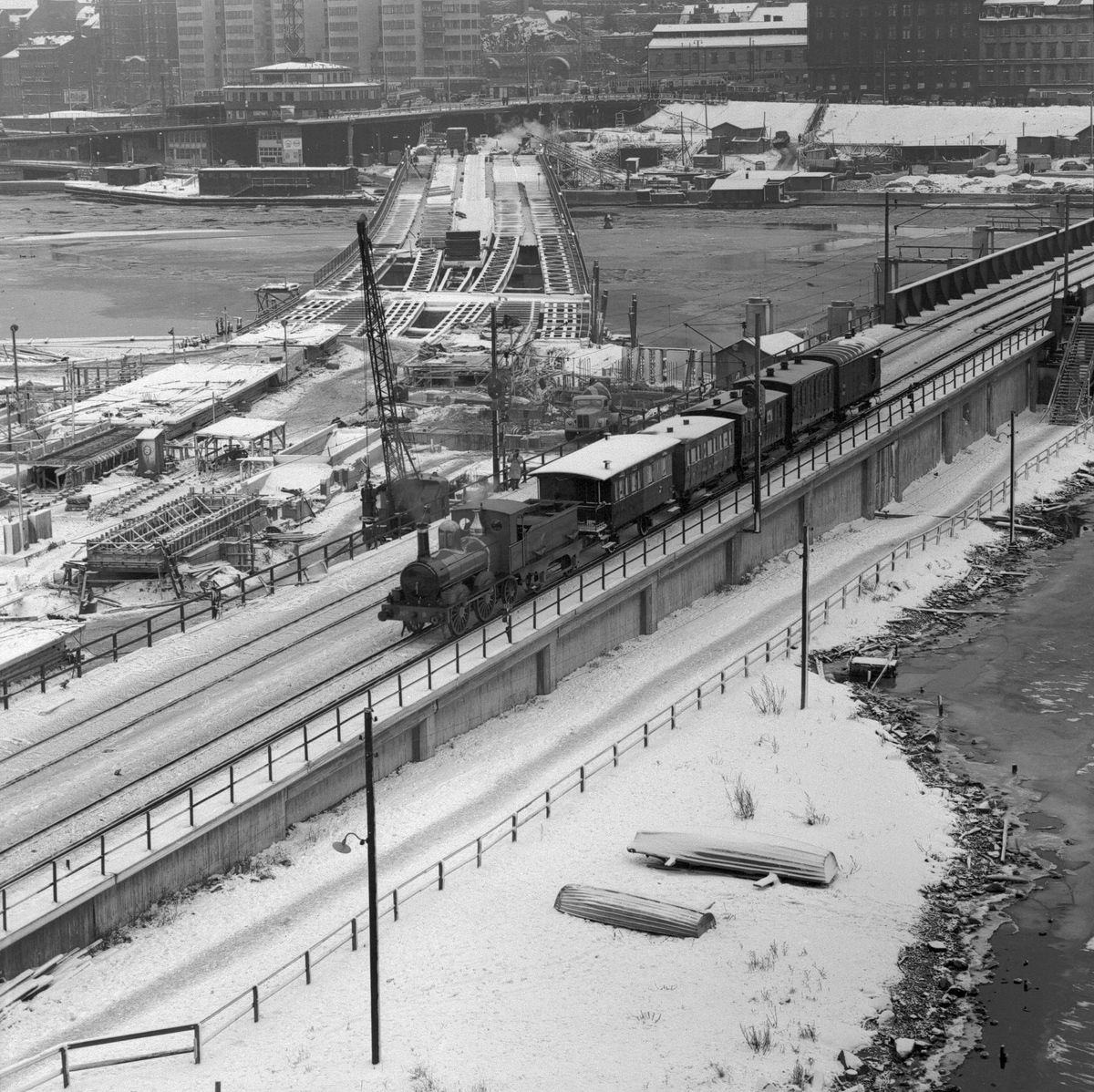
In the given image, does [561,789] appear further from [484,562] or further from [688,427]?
[688,427]

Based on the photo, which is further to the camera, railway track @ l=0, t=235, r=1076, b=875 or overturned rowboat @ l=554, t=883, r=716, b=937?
railway track @ l=0, t=235, r=1076, b=875

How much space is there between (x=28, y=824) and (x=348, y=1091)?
27.5 ft

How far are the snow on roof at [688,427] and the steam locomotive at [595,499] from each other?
0.05 m

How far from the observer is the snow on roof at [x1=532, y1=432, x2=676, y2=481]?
4328 cm

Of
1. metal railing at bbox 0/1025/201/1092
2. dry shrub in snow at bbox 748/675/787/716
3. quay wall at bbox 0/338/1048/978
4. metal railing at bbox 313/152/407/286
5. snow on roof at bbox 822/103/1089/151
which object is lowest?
metal railing at bbox 0/1025/201/1092

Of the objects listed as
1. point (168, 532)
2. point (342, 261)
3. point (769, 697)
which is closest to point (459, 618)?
→ point (769, 697)

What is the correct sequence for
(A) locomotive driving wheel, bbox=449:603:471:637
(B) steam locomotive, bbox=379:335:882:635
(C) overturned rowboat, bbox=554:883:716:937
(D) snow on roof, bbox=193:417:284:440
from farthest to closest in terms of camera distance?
(D) snow on roof, bbox=193:417:284:440, (B) steam locomotive, bbox=379:335:882:635, (A) locomotive driving wheel, bbox=449:603:471:637, (C) overturned rowboat, bbox=554:883:716:937

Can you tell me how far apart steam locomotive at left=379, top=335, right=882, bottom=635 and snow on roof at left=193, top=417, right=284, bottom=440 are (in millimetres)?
18446

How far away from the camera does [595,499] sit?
43.4m

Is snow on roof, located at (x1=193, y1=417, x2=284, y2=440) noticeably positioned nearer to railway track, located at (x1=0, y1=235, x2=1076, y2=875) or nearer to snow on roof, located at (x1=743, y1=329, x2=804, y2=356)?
snow on roof, located at (x1=743, y1=329, x2=804, y2=356)

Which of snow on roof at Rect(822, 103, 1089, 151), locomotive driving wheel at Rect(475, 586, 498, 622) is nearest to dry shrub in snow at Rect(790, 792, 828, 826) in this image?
locomotive driving wheel at Rect(475, 586, 498, 622)

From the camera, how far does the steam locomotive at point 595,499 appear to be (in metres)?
38.3

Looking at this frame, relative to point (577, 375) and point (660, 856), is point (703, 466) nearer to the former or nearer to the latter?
point (660, 856)

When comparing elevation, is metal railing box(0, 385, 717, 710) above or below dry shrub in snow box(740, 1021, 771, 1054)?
above
